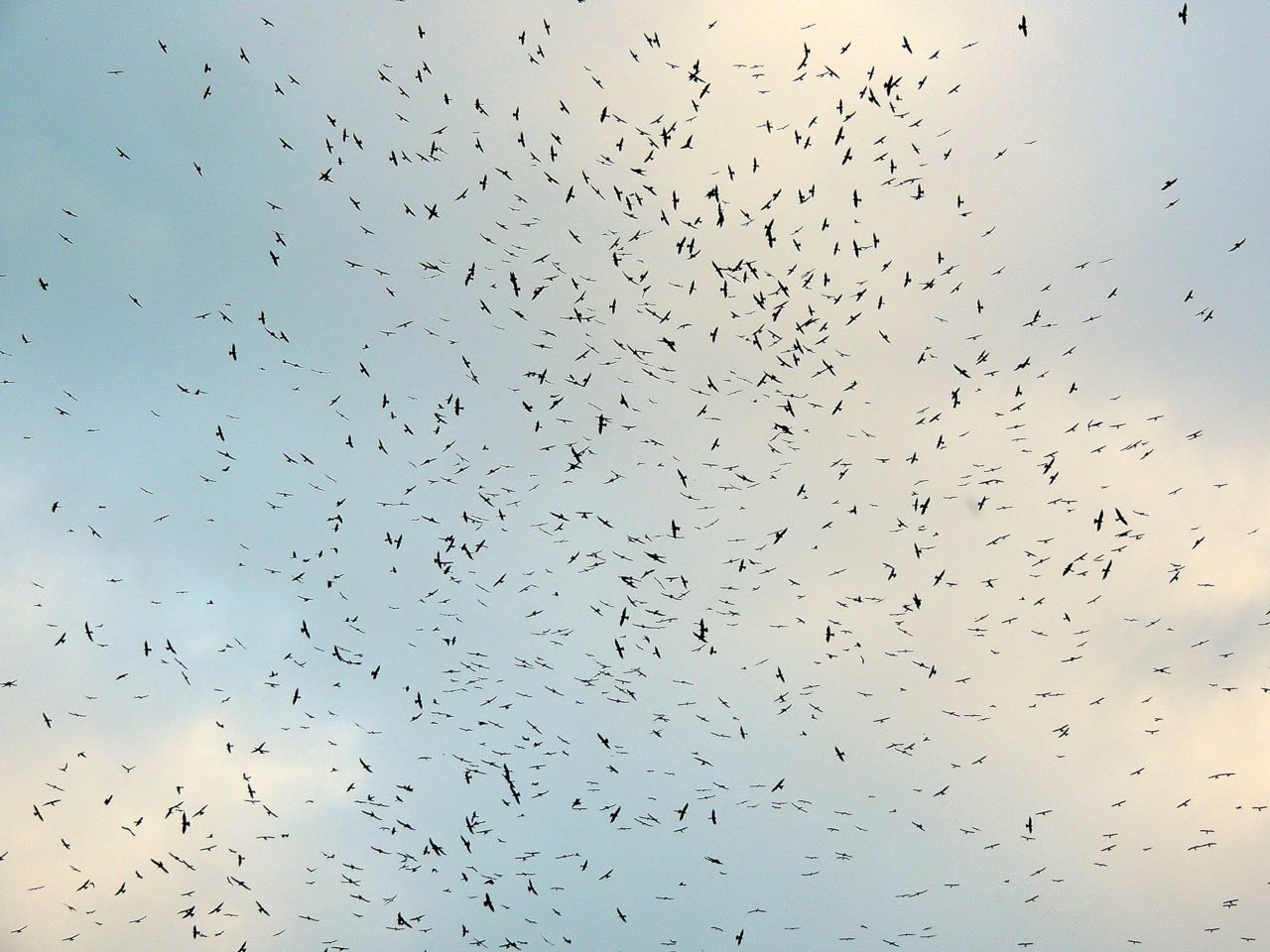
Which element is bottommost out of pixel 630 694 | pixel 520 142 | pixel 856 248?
pixel 630 694

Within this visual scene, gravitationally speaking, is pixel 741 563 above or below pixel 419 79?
below

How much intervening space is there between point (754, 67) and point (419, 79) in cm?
1672

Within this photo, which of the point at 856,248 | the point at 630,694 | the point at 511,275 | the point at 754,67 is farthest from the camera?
the point at 630,694

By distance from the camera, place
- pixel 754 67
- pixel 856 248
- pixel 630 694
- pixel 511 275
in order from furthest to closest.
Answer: pixel 630 694 → pixel 856 248 → pixel 754 67 → pixel 511 275

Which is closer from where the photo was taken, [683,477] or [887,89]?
[887,89]

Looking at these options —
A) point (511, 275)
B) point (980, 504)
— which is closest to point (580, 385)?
point (511, 275)

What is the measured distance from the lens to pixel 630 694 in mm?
80312

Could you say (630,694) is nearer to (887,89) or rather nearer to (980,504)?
(980,504)

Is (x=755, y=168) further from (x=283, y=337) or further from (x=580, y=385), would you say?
(x=283, y=337)

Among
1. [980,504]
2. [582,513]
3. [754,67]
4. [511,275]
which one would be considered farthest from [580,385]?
[980,504]

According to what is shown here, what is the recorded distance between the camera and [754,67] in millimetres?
62156

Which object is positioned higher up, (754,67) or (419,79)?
(754,67)

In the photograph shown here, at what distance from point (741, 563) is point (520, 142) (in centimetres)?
2862

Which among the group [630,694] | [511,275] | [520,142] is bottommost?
[630,694]
